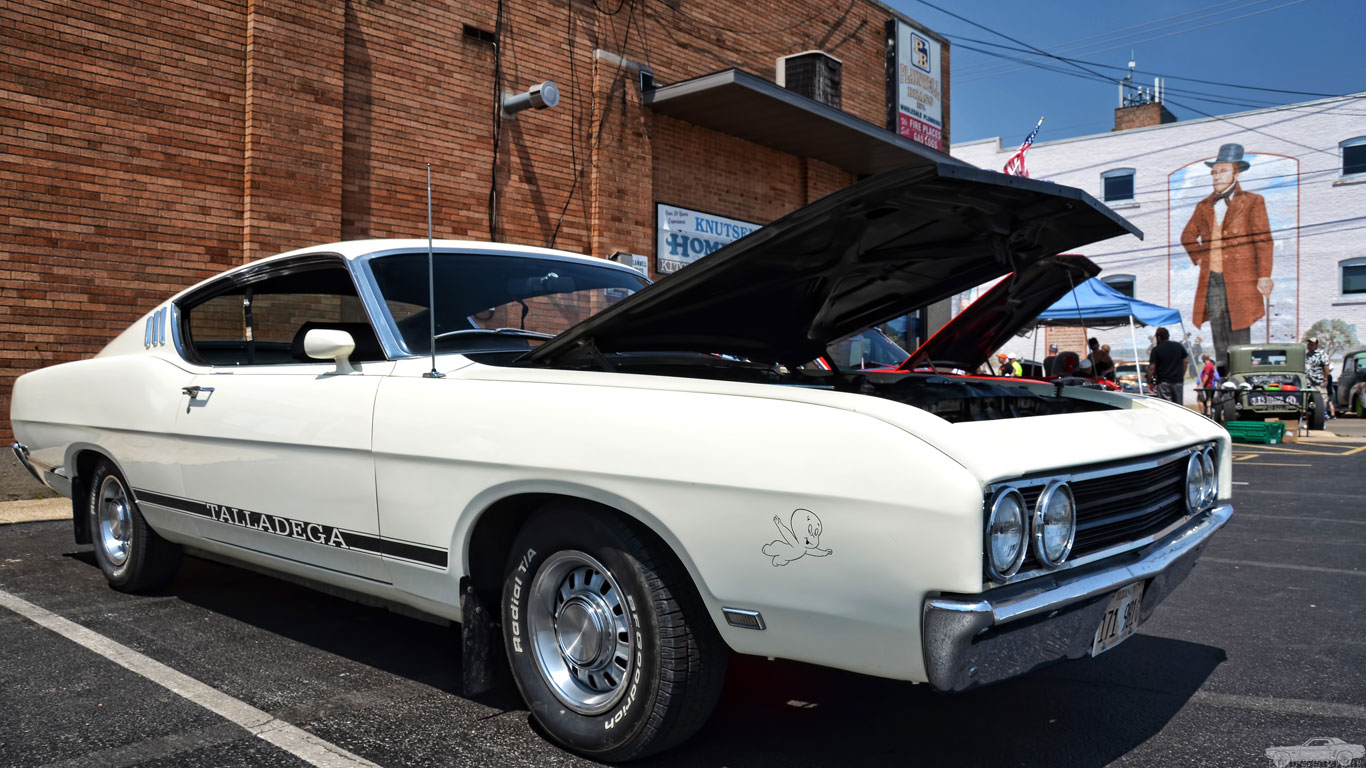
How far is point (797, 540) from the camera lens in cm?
229

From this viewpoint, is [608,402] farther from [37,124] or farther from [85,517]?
[37,124]

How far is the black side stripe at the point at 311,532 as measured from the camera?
3.04m

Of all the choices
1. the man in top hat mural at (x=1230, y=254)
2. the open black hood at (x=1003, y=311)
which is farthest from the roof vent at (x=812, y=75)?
the man in top hat mural at (x=1230, y=254)

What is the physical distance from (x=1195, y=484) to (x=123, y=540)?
441 cm

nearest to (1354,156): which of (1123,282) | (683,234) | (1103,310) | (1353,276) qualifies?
(1353,276)

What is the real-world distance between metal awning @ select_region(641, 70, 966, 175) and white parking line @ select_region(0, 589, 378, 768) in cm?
926

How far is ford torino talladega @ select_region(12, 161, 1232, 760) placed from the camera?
225 cm

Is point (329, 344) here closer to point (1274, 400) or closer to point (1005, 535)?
point (1005, 535)

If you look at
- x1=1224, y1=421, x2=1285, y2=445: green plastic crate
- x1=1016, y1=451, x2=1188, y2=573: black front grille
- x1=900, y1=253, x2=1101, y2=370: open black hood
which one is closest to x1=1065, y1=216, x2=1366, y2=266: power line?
x1=1224, y1=421, x2=1285, y2=445: green plastic crate

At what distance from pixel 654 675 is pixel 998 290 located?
221cm

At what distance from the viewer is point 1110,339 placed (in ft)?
111

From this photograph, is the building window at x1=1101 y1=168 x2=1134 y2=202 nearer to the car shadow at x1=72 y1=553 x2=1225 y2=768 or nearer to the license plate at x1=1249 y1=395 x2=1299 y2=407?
the license plate at x1=1249 y1=395 x2=1299 y2=407

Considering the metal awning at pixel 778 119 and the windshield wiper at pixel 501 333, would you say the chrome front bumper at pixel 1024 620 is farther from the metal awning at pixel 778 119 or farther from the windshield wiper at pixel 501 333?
the metal awning at pixel 778 119

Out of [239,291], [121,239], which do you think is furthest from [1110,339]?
[239,291]
